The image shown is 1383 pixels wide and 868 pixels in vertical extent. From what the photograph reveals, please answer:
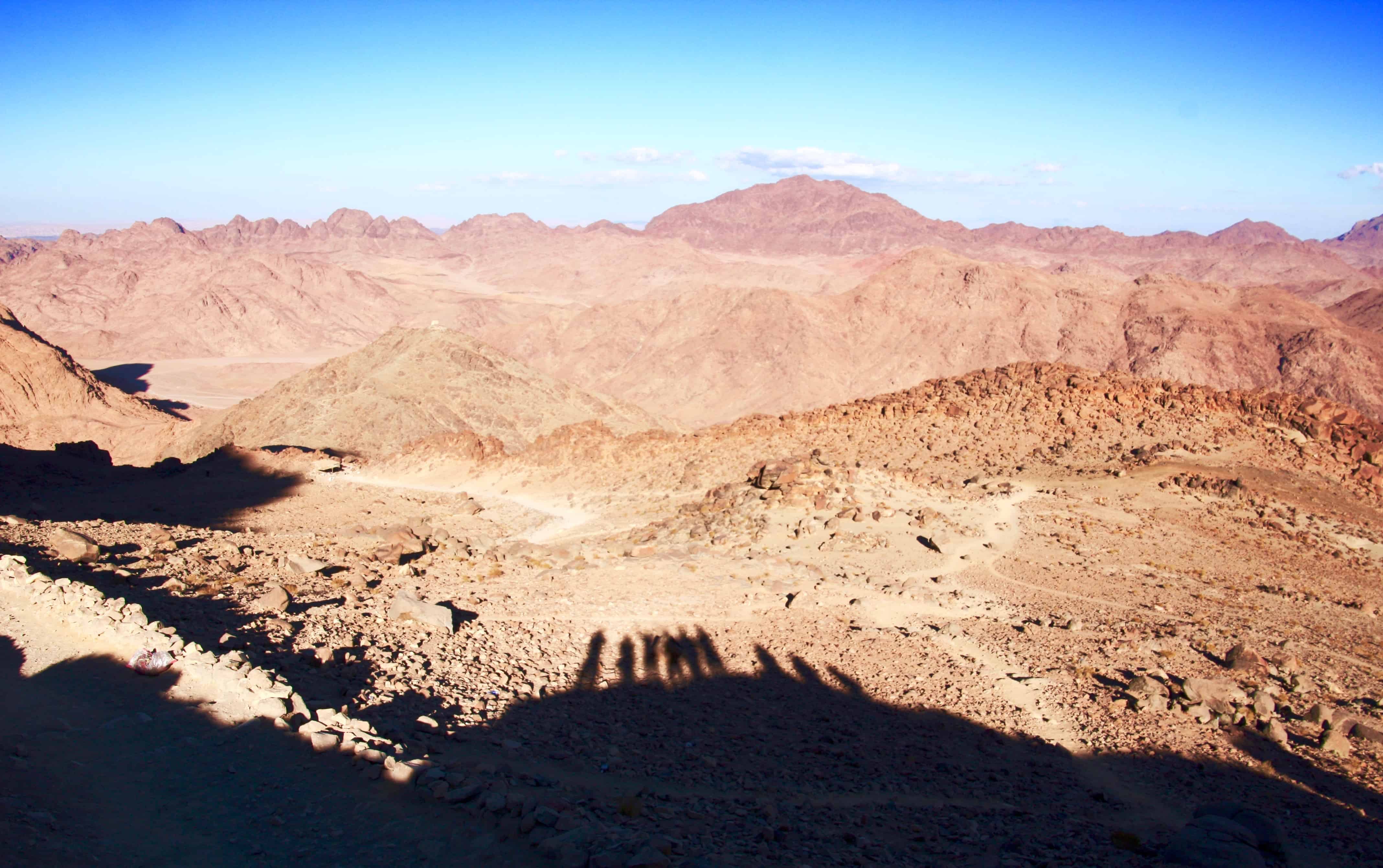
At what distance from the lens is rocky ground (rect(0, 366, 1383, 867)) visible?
498 centimetres

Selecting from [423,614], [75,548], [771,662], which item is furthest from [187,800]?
[75,548]

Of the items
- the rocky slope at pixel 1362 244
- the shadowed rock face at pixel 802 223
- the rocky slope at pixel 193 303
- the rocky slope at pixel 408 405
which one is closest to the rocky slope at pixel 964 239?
the shadowed rock face at pixel 802 223

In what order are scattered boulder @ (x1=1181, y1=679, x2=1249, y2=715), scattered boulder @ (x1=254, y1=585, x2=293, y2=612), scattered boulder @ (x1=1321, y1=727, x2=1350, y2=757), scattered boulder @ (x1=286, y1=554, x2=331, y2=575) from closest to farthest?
scattered boulder @ (x1=1321, y1=727, x2=1350, y2=757)
scattered boulder @ (x1=1181, y1=679, x2=1249, y2=715)
scattered boulder @ (x1=254, y1=585, x2=293, y2=612)
scattered boulder @ (x1=286, y1=554, x2=331, y2=575)

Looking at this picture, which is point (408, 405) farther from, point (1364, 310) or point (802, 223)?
point (802, 223)

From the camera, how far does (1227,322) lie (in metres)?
48.4

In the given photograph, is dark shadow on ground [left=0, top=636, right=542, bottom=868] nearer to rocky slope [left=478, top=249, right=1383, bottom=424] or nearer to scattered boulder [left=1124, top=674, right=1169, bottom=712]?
scattered boulder [left=1124, top=674, right=1169, bottom=712]

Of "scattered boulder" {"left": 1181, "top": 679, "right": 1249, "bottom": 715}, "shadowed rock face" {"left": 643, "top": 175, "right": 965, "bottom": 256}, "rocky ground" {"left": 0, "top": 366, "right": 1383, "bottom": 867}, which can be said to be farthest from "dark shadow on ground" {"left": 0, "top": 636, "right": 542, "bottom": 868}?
"shadowed rock face" {"left": 643, "top": 175, "right": 965, "bottom": 256}

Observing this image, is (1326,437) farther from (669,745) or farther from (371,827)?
(371,827)

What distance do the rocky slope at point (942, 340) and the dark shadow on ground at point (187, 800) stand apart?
40735 millimetres

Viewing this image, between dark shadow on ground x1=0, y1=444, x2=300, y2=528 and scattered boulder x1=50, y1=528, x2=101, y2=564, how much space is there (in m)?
4.29

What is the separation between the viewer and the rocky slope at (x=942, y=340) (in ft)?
150

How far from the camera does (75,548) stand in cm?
984

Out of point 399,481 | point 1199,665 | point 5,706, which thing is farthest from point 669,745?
point 399,481

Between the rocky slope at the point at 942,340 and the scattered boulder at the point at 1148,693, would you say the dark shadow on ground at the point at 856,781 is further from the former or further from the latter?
the rocky slope at the point at 942,340
